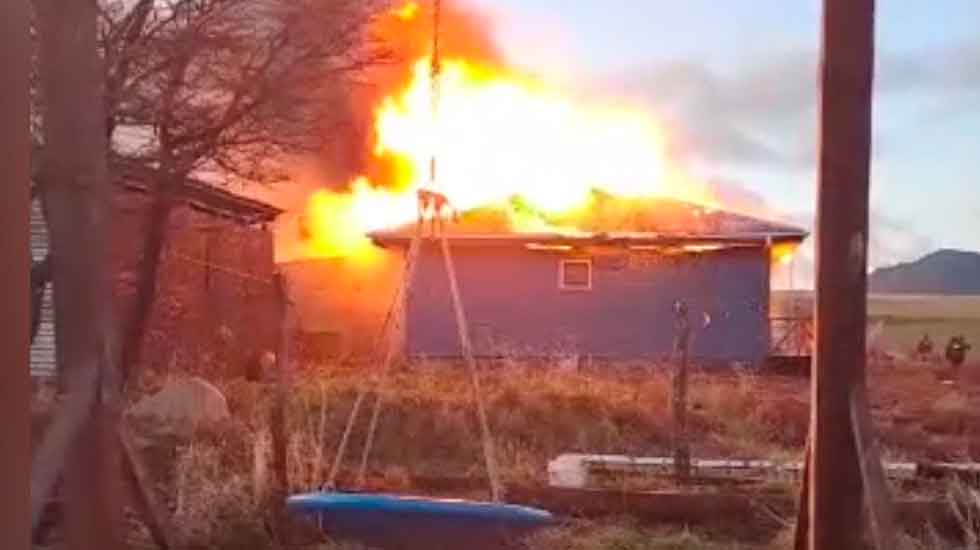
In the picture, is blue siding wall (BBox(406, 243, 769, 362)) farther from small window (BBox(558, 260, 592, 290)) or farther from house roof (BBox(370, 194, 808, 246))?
house roof (BBox(370, 194, 808, 246))

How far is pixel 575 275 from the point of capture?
22.7 metres

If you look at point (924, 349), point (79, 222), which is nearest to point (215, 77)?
point (79, 222)

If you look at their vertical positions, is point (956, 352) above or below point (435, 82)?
below

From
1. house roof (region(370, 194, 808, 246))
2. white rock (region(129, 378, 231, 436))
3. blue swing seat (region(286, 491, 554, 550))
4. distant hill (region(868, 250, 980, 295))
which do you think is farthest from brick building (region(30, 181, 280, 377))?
distant hill (region(868, 250, 980, 295))

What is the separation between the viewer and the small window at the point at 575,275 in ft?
74.2

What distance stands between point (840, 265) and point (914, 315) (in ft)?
91.4

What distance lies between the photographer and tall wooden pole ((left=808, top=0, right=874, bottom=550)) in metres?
4.11

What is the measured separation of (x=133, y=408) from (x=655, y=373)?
25.2ft

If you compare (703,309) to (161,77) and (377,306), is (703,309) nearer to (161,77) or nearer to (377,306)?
(377,306)

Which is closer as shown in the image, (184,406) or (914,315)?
(184,406)

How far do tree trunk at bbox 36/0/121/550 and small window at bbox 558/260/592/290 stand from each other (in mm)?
18494

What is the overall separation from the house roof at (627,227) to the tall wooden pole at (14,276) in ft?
67.1

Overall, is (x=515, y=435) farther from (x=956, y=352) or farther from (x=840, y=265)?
(x=956, y=352)

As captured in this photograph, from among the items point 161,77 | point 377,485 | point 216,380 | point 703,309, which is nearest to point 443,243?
point 377,485
